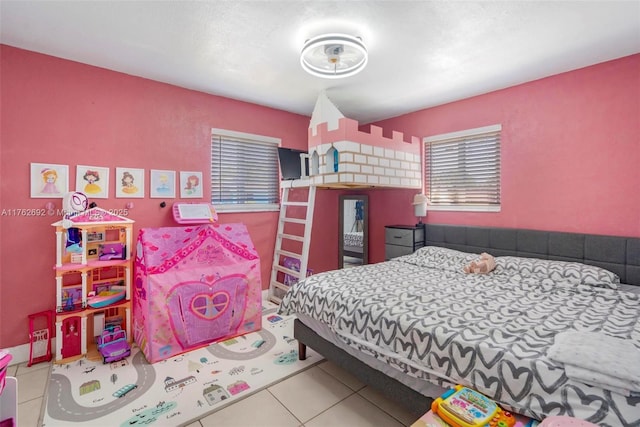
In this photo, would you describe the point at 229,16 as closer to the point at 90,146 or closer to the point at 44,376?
the point at 90,146

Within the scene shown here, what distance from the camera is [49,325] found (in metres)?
2.48

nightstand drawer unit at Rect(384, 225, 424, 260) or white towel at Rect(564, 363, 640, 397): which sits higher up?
nightstand drawer unit at Rect(384, 225, 424, 260)

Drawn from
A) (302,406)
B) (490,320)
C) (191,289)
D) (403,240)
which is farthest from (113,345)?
(403,240)

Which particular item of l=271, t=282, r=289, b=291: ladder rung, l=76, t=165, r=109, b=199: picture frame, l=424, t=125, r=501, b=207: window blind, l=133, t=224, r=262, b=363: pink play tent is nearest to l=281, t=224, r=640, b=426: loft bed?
l=424, t=125, r=501, b=207: window blind

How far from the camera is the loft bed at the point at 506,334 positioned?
1121mm

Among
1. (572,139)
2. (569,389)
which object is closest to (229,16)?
(569,389)

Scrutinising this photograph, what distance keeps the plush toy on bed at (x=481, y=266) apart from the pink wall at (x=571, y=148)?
727mm

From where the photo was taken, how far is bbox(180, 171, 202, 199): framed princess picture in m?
3.22

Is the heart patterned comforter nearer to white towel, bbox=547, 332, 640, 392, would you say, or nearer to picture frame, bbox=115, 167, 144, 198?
white towel, bbox=547, 332, 640, 392

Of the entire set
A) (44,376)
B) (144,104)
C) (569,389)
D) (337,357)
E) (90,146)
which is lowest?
(44,376)

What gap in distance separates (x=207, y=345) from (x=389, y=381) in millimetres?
1737

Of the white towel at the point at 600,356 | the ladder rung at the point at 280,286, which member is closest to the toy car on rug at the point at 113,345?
the ladder rung at the point at 280,286

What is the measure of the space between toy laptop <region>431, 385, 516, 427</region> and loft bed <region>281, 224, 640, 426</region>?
0.16 meters

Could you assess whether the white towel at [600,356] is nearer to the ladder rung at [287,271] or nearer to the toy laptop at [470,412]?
the toy laptop at [470,412]
